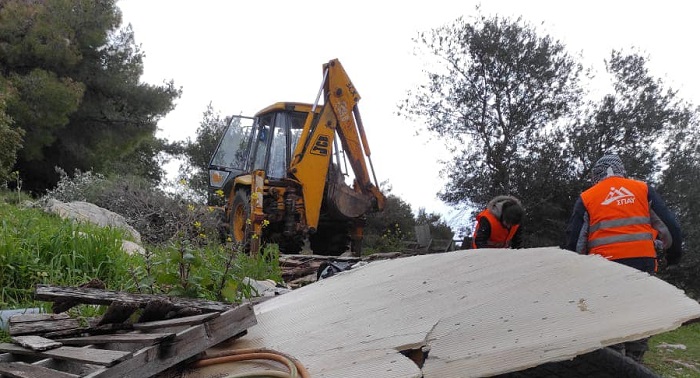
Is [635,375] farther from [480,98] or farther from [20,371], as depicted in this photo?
[480,98]

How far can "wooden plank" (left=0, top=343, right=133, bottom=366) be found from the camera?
1799mm

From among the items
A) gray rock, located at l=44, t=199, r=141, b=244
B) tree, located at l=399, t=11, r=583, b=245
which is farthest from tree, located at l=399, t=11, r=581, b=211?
gray rock, located at l=44, t=199, r=141, b=244

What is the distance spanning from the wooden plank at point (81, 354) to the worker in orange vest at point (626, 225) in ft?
10.5

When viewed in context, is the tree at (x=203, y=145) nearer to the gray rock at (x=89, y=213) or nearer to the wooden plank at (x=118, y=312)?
the gray rock at (x=89, y=213)

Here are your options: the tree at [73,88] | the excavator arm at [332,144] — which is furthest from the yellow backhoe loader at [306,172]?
the tree at [73,88]

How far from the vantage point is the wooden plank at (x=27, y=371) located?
1877 mm

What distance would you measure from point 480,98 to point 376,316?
11783 mm

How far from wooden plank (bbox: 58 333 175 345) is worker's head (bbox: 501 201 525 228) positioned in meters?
3.94

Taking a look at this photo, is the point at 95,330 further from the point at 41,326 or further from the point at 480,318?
the point at 480,318

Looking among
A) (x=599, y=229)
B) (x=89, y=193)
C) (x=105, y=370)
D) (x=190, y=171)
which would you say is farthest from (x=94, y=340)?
(x=190, y=171)

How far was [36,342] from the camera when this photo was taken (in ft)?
7.26

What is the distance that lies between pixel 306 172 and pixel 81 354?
6.58m

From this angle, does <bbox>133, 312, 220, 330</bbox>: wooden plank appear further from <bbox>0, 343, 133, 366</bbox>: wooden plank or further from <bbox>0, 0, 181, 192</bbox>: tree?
<bbox>0, 0, 181, 192</bbox>: tree

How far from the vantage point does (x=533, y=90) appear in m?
12.9
